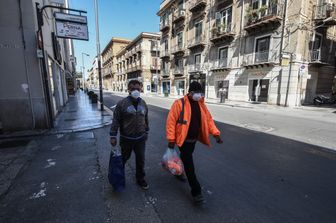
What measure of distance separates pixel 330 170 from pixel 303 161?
0.50 metres

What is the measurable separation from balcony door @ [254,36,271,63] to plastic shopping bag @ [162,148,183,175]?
639 inches

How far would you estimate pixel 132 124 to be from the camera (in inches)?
115

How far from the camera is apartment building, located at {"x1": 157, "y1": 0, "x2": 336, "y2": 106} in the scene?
47.5ft

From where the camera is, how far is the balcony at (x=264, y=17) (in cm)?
1474

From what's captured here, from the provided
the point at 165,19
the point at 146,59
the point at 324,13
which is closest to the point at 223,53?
the point at 324,13

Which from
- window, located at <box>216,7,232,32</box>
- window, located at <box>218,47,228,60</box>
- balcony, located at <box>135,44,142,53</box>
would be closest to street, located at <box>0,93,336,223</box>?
window, located at <box>218,47,228,60</box>

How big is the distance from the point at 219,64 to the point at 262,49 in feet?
16.7

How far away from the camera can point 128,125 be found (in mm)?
2916

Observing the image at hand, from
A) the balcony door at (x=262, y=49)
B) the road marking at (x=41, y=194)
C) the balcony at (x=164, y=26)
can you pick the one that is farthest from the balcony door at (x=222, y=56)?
the road marking at (x=41, y=194)

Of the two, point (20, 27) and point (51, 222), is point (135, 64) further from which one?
point (51, 222)

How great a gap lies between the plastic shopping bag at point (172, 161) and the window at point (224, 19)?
65.7ft

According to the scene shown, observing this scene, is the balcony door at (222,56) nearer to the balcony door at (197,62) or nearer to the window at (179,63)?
the balcony door at (197,62)

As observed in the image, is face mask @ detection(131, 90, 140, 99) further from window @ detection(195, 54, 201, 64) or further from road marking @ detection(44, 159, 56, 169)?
window @ detection(195, 54, 201, 64)

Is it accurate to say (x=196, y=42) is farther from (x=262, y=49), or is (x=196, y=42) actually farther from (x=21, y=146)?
(x=21, y=146)
